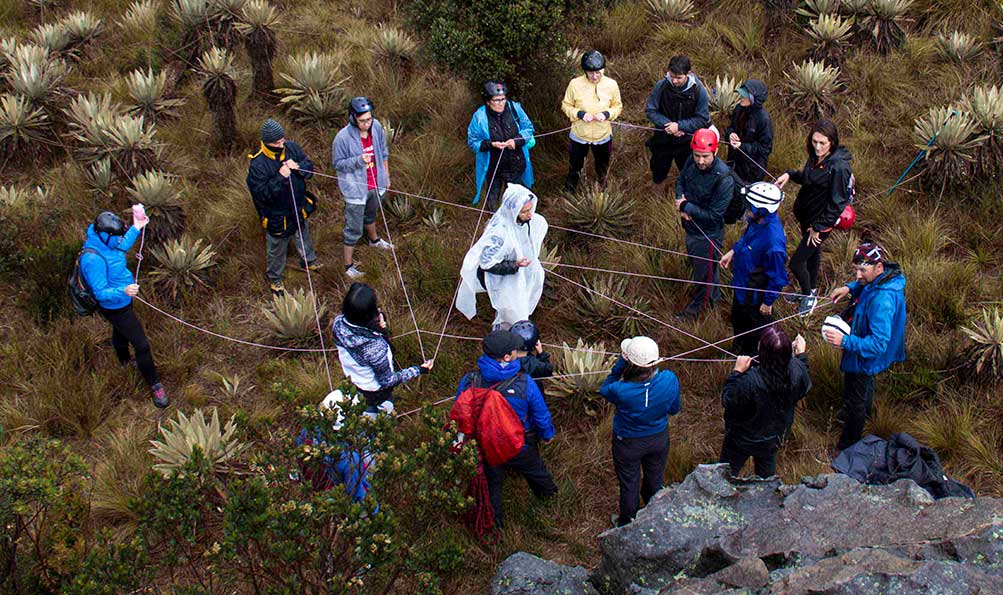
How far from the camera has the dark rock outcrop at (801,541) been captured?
341 centimetres

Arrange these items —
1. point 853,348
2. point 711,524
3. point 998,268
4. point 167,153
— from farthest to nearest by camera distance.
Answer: point 167,153 → point 998,268 → point 853,348 → point 711,524

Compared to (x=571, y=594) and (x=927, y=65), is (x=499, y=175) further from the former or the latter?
(x=927, y=65)

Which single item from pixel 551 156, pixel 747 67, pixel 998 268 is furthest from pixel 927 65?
pixel 551 156

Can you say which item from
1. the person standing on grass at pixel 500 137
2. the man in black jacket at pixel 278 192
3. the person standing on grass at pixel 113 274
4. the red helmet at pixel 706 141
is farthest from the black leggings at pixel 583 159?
the person standing on grass at pixel 113 274

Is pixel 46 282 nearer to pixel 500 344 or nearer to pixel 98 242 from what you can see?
pixel 98 242

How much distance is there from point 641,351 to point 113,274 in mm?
4136

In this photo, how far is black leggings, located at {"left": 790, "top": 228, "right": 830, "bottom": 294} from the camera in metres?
6.96

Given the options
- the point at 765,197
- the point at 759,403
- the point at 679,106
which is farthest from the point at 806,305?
the point at 759,403

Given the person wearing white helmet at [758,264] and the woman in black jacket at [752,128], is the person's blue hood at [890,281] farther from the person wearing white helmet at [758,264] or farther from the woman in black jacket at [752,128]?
the woman in black jacket at [752,128]

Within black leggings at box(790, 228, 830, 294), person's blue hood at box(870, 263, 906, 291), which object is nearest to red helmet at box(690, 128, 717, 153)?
black leggings at box(790, 228, 830, 294)

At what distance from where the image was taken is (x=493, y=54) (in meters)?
8.72

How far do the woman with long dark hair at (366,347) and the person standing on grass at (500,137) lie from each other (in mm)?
2701

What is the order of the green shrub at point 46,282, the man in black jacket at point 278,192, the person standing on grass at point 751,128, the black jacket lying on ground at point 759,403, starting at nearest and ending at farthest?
the black jacket lying on ground at point 759,403
the man in black jacket at point 278,192
the person standing on grass at point 751,128
the green shrub at point 46,282

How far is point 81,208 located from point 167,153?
1.27 m
